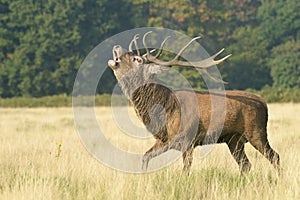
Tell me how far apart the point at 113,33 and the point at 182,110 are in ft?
123

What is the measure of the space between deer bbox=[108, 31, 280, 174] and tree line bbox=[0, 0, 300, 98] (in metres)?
30.2

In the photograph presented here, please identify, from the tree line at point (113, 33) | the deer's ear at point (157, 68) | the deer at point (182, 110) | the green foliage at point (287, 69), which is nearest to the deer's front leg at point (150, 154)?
the deer at point (182, 110)

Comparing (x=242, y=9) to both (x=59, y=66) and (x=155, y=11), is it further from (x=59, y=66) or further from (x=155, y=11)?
(x=59, y=66)

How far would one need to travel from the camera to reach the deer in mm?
8047

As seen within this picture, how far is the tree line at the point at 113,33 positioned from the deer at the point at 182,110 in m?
30.2

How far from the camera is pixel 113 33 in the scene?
45.3m

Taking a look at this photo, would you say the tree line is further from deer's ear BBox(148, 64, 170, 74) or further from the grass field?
deer's ear BBox(148, 64, 170, 74)

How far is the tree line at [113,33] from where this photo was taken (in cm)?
4212

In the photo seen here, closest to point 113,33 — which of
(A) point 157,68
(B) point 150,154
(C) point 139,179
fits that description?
(A) point 157,68

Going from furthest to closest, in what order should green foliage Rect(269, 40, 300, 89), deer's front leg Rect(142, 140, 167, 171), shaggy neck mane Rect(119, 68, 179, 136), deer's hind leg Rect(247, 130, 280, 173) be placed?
green foliage Rect(269, 40, 300, 89) → deer's hind leg Rect(247, 130, 280, 173) → shaggy neck mane Rect(119, 68, 179, 136) → deer's front leg Rect(142, 140, 167, 171)

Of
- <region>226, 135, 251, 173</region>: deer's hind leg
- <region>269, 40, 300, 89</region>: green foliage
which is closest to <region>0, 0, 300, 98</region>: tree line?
<region>269, 40, 300, 89</region>: green foliage

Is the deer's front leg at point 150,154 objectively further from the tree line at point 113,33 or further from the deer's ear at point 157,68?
the tree line at point 113,33

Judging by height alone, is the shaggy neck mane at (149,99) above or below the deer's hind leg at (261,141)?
above

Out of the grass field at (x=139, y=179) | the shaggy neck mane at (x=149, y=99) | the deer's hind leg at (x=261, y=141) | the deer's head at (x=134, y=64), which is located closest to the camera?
the grass field at (x=139, y=179)
